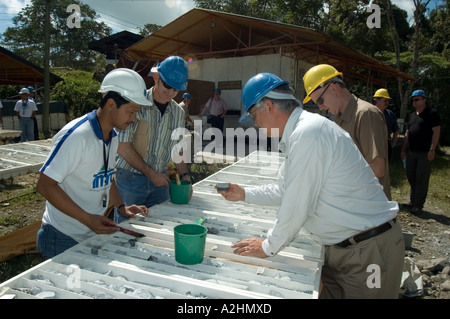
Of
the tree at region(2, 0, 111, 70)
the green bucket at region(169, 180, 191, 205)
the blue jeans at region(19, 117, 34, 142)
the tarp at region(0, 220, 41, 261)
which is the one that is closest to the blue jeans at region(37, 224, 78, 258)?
the green bucket at region(169, 180, 191, 205)

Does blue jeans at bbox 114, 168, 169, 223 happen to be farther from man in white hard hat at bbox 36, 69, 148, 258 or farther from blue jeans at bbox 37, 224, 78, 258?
blue jeans at bbox 37, 224, 78, 258

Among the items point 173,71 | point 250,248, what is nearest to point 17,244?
point 173,71

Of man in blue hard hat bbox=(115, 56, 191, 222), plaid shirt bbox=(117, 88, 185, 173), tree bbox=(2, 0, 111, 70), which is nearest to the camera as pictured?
Answer: man in blue hard hat bbox=(115, 56, 191, 222)

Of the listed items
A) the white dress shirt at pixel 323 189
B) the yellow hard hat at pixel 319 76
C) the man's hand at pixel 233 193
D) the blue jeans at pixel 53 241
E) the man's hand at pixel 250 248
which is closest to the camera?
the white dress shirt at pixel 323 189

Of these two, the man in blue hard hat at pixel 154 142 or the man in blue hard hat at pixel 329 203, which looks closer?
the man in blue hard hat at pixel 329 203

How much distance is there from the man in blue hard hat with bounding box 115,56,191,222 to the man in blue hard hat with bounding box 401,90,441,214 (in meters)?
5.00

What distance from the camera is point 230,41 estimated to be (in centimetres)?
1372

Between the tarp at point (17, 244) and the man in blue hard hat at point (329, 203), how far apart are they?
3.21 m

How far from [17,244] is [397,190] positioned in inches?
297

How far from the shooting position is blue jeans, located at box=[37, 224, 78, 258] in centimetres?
211

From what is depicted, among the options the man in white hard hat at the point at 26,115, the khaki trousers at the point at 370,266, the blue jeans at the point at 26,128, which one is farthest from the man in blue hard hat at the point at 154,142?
the blue jeans at the point at 26,128

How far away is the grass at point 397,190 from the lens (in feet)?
12.3

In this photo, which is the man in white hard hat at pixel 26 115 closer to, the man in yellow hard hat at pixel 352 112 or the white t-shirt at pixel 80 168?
the white t-shirt at pixel 80 168
